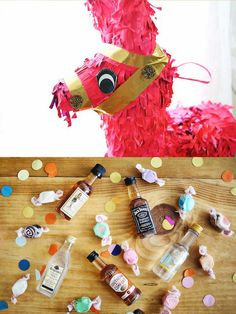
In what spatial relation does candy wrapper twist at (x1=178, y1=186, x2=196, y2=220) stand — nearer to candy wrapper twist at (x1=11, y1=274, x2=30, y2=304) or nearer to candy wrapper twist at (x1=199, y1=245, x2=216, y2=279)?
candy wrapper twist at (x1=199, y1=245, x2=216, y2=279)

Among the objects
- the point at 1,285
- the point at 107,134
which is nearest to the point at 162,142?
the point at 107,134

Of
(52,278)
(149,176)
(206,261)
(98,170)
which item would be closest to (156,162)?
(149,176)

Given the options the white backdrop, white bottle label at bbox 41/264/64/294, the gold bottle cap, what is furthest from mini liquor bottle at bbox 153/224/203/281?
the white backdrop

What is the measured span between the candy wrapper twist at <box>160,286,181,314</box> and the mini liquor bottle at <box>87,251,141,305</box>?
2.5 inches

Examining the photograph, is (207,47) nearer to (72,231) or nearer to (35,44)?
(35,44)

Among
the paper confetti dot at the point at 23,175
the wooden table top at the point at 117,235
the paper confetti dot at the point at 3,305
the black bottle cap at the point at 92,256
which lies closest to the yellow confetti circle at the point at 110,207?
the wooden table top at the point at 117,235

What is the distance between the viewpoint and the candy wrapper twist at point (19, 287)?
1.01 metres

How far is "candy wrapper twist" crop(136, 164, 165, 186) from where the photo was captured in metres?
1.03

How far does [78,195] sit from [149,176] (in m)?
0.18

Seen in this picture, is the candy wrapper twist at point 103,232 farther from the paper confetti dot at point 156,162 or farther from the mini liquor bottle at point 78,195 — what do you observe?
the paper confetti dot at point 156,162

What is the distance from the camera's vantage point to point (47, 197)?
1022 mm

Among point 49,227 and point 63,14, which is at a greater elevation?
point 63,14

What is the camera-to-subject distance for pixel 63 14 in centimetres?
139

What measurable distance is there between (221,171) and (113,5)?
0.49 m
